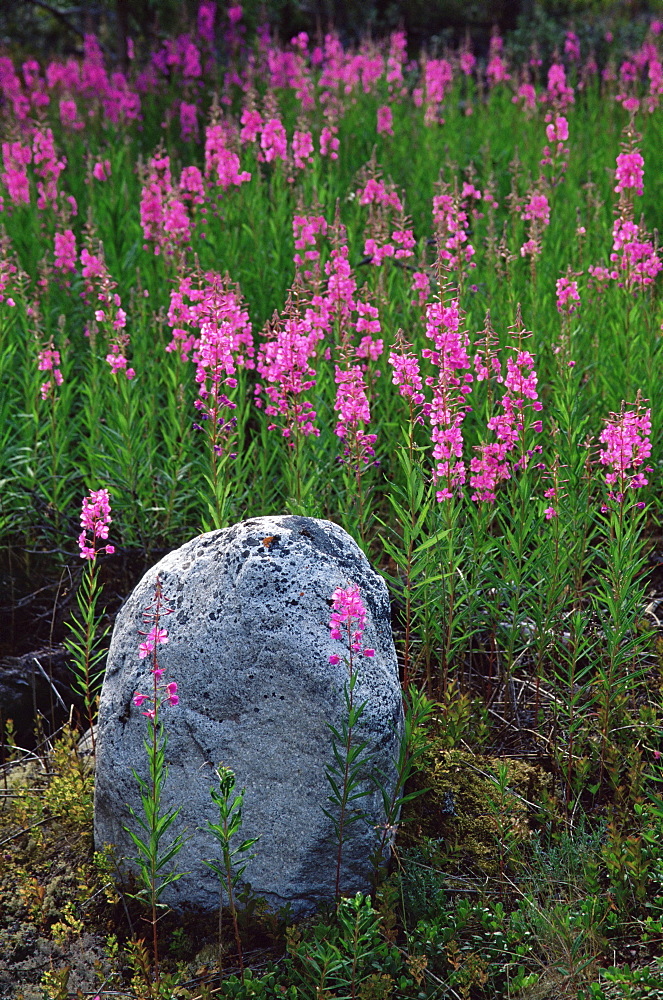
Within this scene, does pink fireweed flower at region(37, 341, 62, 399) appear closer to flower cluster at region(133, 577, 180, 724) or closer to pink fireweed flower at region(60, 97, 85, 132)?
flower cluster at region(133, 577, 180, 724)

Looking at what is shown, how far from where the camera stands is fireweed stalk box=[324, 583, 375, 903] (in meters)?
2.69

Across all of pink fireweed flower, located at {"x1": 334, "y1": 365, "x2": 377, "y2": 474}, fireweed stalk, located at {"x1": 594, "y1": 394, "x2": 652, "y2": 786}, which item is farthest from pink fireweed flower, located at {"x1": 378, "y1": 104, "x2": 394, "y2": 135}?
fireweed stalk, located at {"x1": 594, "y1": 394, "x2": 652, "y2": 786}

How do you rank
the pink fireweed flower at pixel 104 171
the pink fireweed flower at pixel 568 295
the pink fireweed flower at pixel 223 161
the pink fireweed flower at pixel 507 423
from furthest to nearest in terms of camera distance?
the pink fireweed flower at pixel 104 171, the pink fireweed flower at pixel 223 161, the pink fireweed flower at pixel 568 295, the pink fireweed flower at pixel 507 423

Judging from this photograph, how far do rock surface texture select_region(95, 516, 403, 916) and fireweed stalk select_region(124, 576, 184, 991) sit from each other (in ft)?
0.17

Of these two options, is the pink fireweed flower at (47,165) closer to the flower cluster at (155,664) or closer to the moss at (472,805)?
the flower cluster at (155,664)

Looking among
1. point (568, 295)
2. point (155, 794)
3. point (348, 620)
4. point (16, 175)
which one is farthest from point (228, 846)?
point (16, 175)

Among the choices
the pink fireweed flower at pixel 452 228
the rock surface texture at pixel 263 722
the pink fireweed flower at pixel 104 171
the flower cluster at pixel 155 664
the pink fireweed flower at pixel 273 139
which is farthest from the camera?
the pink fireweed flower at pixel 104 171

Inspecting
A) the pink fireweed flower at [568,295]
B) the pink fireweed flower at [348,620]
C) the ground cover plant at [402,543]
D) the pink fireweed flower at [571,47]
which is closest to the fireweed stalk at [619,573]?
the ground cover plant at [402,543]

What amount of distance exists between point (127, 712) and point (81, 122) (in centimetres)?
861

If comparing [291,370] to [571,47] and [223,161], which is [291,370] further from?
[571,47]

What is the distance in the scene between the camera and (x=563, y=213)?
728 cm

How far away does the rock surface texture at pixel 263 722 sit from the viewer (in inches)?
112

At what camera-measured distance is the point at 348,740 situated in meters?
2.69

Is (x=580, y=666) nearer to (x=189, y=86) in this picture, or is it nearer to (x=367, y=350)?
(x=367, y=350)
